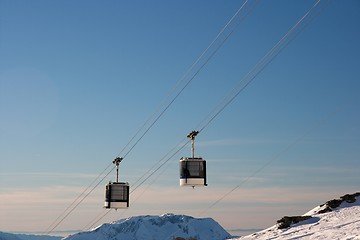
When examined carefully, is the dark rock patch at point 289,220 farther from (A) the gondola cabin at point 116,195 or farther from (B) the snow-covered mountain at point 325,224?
(A) the gondola cabin at point 116,195

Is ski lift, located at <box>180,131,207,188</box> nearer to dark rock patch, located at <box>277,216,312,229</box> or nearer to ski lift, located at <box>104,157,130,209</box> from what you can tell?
ski lift, located at <box>104,157,130,209</box>

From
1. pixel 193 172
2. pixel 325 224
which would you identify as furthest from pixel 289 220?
pixel 193 172

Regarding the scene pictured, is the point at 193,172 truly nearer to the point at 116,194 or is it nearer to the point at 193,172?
the point at 193,172

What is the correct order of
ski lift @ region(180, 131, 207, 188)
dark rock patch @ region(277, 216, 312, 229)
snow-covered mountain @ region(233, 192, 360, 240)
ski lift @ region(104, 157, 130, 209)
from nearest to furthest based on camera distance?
ski lift @ region(180, 131, 207, 188) < snow-covered mountain @ region(233, 192, 360, 240) < ski lift @ region(104, 157, 130, 209) < dark rock patch @ region(277, 216, 312, 229)

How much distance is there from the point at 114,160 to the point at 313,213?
58.4ft

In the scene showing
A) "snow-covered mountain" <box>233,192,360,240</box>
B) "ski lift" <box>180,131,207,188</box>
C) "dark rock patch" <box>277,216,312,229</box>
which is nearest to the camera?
"ski lift" <box>180,131,207,188</box>

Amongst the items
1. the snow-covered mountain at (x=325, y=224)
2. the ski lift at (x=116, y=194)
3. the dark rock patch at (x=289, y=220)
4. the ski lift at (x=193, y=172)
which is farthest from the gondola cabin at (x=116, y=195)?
the dark rock patch at (x=289, y=220)

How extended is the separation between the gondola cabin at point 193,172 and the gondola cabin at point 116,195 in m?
5.37

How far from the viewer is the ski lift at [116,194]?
39344 mm

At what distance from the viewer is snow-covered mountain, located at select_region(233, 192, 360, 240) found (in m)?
36.8

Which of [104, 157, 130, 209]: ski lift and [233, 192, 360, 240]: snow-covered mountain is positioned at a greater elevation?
[104, 157, 130, 209]: ski lift

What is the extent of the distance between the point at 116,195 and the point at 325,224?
13736 millimetres

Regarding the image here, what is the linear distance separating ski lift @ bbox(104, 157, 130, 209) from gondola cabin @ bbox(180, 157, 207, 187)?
17.6 feet

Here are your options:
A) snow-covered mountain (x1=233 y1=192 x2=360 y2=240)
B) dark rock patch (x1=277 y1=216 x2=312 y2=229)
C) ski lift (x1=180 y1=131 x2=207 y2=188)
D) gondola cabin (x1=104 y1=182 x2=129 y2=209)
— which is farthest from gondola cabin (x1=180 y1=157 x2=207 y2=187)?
dark rock patch (x1=277 y1=216 x2=312 y2=229)
